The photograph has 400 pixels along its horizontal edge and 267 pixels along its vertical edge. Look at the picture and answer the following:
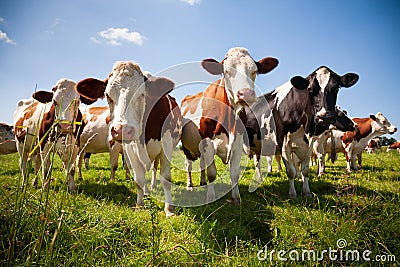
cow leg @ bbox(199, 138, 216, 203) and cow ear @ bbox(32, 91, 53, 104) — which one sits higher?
cow ear @ bbox(32, 91, 53, 104)

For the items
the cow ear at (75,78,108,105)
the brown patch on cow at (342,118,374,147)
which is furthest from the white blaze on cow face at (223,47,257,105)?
the brown patch on cow at (342,118,374,147)

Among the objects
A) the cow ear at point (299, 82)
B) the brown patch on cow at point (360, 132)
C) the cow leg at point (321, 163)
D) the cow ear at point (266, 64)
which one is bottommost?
the cow leg at point (321, 163)

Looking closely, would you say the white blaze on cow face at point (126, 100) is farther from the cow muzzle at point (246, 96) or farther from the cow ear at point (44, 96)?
the cow ear at point (44, 96)

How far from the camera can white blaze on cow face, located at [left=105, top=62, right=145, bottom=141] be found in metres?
3.22

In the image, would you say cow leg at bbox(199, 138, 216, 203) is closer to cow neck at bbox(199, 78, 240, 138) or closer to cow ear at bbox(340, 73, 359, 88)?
cow neck at bbox(199, 78, 240, 138)

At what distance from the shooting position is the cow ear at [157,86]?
3.94m

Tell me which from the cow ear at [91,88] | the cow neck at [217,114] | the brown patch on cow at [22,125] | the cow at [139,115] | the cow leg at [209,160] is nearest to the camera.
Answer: the cow at [139,115]

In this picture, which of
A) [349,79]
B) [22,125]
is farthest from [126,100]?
[349,79]

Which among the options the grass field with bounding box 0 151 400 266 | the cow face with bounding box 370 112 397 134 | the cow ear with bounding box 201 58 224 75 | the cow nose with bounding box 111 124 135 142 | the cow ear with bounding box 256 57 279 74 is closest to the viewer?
the grass field with bounding box 0 151 400 266

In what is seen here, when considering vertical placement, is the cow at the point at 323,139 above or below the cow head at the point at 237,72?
below

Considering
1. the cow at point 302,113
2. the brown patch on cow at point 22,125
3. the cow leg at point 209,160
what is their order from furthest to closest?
the brown patch on cow at point 22,125 → the cow at point 302,113 → the cow leg at point 209,160

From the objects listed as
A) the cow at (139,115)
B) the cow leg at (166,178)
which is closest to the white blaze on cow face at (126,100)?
the cow at (139,115)

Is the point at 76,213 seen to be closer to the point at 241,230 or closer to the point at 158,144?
the point at 158,144

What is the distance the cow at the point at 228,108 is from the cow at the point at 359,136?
22.9 feet
